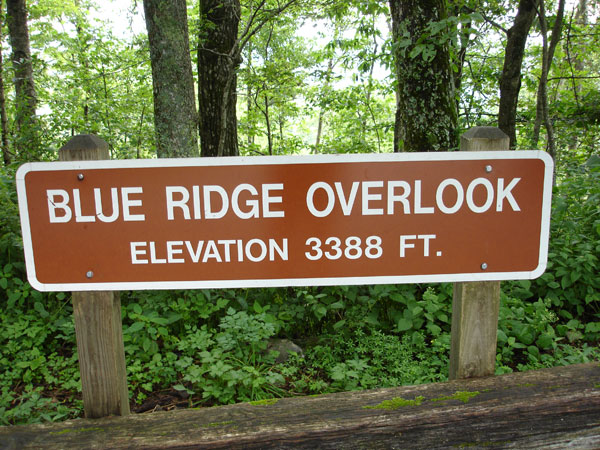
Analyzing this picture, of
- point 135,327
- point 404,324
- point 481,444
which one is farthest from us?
point 404,324

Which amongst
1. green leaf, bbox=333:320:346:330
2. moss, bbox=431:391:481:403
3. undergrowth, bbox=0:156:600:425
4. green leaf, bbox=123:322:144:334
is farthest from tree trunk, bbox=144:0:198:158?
moss, bbox=431:391:481:403

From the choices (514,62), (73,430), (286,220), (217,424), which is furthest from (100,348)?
(514,62)

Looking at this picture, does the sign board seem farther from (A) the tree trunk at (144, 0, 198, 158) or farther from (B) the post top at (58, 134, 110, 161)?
(A) the tree trunk at (144, 0, 198, 158)

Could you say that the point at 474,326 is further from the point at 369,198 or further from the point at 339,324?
the point at 339,324

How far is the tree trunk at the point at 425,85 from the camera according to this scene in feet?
12.0

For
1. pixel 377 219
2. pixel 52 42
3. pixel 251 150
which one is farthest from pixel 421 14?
pixel 52 42

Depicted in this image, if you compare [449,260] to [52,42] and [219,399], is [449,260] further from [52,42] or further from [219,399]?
[52,42]

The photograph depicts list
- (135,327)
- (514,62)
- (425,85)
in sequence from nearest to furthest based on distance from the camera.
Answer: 1. (135,327)
2. (425,85)
3. (514,62)

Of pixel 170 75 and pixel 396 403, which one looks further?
pixel 170 75

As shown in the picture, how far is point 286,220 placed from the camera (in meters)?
1.39

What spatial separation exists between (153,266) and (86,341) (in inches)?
14.2

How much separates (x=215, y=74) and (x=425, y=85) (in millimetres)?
3188

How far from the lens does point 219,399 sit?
2.38m

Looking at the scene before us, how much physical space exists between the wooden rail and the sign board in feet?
1.42
